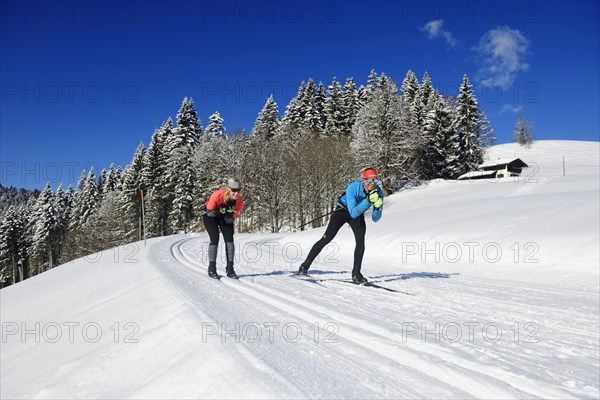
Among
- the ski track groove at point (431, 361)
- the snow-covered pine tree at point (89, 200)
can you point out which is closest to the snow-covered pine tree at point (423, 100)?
the ski track groove at point (431, 361)

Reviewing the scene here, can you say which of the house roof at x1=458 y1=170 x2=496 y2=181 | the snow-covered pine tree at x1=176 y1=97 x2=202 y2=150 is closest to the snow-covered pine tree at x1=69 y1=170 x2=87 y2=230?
the snow-covered pine tree at x1=176 y1=97 x2=202 y2=150

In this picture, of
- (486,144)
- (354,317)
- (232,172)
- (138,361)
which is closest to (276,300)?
(354,317)

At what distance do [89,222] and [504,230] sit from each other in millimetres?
60702

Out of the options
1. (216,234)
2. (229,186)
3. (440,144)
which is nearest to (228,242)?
(216,234)

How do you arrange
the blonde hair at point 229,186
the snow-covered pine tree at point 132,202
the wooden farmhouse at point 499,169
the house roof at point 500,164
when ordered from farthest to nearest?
the house roof at point 500,164 < the wooden farmhouse at point 499,169 < the snow-covered pine tree at point 132,202 < the blonde hair at point 229,186

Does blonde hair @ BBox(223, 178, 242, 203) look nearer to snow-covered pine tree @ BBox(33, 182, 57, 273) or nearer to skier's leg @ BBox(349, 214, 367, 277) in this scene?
skier's leg @ BBox(349, 214, 367, 277)

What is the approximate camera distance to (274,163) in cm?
3897

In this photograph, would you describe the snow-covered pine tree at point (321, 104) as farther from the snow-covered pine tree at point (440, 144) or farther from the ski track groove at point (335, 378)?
the ski track groove at point (335, 378)

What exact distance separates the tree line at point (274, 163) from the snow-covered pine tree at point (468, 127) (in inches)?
5.9

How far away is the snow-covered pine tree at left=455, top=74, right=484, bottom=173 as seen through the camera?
5216 cm

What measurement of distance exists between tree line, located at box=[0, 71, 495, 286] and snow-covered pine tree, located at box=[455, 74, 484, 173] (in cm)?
15

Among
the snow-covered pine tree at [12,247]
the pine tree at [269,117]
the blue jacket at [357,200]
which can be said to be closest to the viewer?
the blue jacket at [357,200]

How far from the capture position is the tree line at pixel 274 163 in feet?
124

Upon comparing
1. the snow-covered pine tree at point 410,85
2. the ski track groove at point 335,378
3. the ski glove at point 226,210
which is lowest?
the ski track groove at point 335,378
